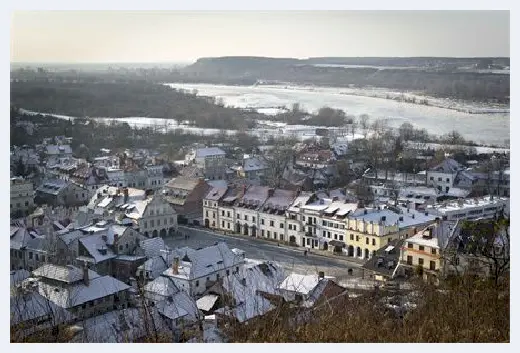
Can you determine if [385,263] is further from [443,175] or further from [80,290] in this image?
[443,175]

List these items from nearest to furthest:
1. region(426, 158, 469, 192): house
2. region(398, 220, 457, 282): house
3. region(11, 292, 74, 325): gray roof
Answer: region(11, 292, 74, 325): gray roof, region(398, 220, 457, 282): house, region(426, 158, 469, 192): house

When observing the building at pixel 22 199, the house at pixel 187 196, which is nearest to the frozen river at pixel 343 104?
the house at pixel 187 196

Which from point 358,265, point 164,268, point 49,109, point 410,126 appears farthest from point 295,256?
point 49,109

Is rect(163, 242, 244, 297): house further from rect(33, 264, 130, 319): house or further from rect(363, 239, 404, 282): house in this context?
rect(363, 239, 404, 282): house

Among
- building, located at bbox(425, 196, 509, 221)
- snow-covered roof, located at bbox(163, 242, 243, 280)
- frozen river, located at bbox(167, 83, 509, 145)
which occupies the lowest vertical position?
snow-covered roof, located at bbox(163, 242, 243, 280)

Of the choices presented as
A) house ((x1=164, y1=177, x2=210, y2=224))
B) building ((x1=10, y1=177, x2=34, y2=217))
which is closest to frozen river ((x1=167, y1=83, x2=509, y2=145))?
house ((x1=164, y1=177, x2=210, y2=224))

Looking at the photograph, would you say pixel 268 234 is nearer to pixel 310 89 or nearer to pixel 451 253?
pixel 310 89
